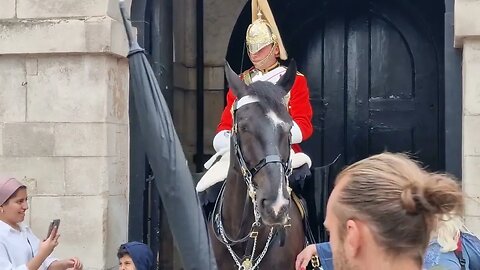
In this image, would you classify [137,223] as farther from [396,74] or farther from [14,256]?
[396,74]

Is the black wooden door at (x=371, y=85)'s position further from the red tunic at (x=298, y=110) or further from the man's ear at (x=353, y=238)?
the man's ear at (x=353, y=238)

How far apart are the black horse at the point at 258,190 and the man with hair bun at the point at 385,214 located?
2.09 metres

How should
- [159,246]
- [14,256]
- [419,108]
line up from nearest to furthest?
[14,256] → [159,246] → [419,108]

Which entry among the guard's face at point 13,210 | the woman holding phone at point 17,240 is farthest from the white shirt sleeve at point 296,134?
the guard's face at point 13,210

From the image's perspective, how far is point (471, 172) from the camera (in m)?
4.50

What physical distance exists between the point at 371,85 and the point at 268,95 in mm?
2977

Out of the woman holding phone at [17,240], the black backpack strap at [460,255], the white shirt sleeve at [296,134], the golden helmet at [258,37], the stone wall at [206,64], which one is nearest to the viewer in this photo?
the black backpack strap at [460,255]

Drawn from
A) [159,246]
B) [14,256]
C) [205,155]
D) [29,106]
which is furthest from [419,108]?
[14,256]

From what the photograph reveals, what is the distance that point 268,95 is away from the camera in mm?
4016

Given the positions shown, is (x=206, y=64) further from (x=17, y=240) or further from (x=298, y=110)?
(x=17, y=240)

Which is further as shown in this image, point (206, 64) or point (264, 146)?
point (206, 64)

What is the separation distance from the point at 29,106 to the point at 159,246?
131cm

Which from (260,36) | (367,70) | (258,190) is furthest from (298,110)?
(367,70)

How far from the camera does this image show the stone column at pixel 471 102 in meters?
4.50
